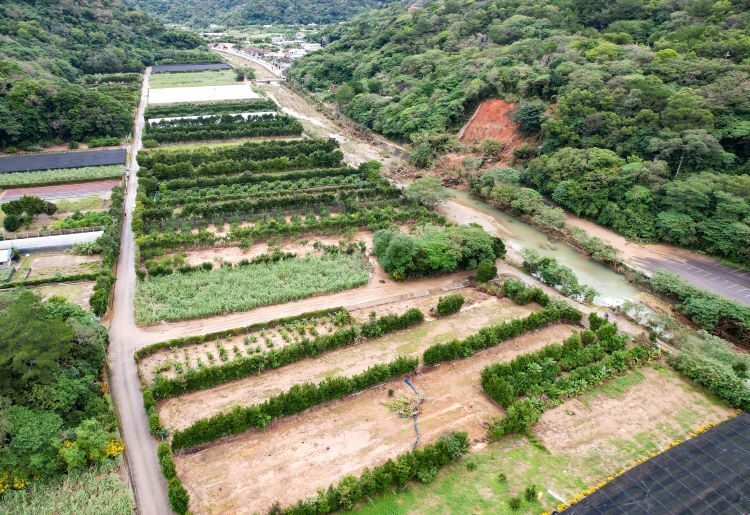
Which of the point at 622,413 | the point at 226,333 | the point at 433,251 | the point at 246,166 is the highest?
the point at 246,166

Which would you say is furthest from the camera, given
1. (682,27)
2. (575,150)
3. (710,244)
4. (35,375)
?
(682,27)

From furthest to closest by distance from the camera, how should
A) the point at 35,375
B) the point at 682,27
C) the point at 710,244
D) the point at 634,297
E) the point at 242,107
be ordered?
1. the point at 242,107
2. the point at 682,27
3. the point at 710,244
4. the point at 634,297
5. the point at 35,375

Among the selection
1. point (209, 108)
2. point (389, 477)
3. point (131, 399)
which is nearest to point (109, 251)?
point (131, 399)

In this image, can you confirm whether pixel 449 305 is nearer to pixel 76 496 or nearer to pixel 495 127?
pixel 76 496

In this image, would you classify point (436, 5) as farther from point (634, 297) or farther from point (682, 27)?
point (634, 297)

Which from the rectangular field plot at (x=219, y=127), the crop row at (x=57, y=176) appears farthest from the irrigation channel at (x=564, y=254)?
the crop row at (x=57, y=176)

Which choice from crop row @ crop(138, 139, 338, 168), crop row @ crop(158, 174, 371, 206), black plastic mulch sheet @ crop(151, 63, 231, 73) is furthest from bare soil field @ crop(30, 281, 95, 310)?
black plastic mulch sheet @ crop(151, 63, 231, 73)

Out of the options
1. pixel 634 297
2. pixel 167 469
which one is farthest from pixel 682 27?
pixel 167 469
